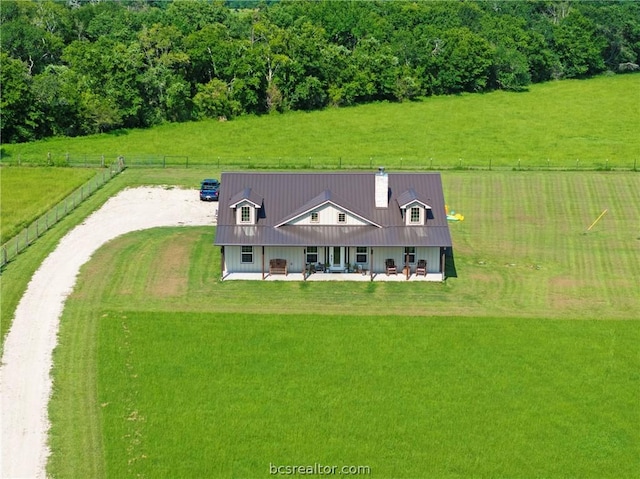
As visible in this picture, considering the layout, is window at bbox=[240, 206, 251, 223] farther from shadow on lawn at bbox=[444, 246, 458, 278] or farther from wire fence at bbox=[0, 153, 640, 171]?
wire fence at bbox=[0, 153, 640, 171]

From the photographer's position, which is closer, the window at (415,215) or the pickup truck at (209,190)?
the window at (415,215)

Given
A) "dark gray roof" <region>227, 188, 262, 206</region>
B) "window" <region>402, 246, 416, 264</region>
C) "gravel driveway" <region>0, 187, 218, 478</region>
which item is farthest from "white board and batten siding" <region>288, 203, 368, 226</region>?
"gravel driveway" <region>0, 187, 218, 478</region>

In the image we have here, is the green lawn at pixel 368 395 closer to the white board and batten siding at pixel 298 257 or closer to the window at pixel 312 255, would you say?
the white board and batten siding at pixel 298 257

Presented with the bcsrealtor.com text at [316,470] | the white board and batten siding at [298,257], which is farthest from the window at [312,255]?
the bcsrealtor.com text at [316,470]

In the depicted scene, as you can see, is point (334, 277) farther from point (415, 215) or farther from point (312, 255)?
point (415, 215)

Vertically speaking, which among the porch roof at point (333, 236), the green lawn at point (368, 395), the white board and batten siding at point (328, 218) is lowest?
the green lawn at point (368, 395)

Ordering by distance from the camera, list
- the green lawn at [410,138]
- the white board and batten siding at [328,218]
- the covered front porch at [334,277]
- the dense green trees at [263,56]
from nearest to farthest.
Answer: the covered front porch at [334,277] < the white board and batten siding at [328,218] < the green lawn at [410,138] < the dense green trees at [263,56]

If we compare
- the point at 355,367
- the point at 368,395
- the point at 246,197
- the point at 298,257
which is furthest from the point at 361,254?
the point at 368,395
